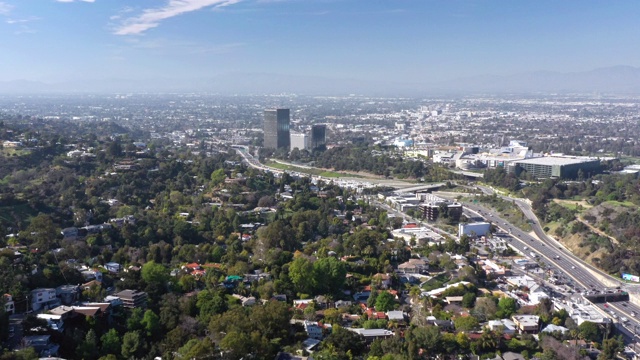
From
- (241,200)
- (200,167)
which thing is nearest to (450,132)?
(200,167)

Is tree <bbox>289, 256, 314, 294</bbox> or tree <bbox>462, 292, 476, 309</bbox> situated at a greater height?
tree <bbox>289, 256, 314, 294</bbox>

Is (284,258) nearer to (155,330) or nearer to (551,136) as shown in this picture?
(155,330)

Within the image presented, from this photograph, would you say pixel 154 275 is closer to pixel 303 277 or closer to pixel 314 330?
pixel 303 277

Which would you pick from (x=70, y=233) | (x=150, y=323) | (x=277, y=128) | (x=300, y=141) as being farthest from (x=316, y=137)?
(x=150, y=323)

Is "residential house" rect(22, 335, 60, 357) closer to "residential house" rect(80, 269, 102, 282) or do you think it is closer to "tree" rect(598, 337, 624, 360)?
"residential house" rect(80, 269, 102, 282)

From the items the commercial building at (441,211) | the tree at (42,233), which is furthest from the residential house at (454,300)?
the tree at (42,233)

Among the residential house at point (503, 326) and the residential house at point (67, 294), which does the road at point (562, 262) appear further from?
the residential house at point (67, 294)

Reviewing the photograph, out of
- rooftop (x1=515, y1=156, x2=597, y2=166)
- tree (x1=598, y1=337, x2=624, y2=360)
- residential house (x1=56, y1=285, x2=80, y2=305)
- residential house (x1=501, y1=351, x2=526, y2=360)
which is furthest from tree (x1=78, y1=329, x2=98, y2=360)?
rooftop (x1=515, y1=156, x2=597, y2=166)
